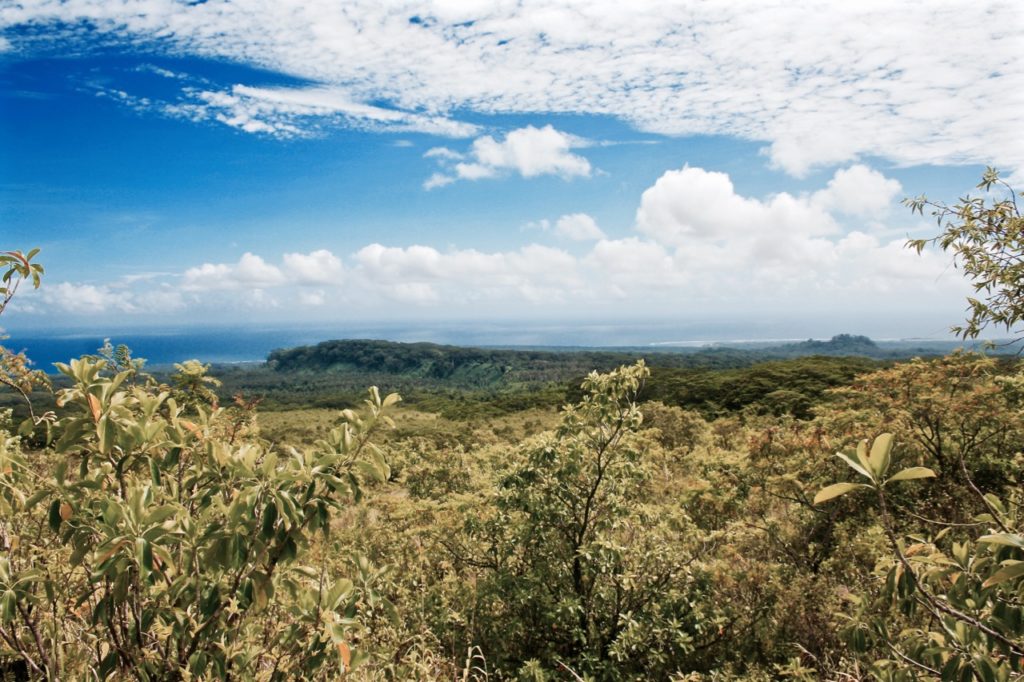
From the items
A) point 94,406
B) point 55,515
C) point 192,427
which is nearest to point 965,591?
point 192,427

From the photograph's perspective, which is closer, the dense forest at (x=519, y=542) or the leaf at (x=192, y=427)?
the dense forest at (x=519, y=542)

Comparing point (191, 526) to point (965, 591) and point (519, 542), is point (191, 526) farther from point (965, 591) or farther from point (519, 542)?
point (519, 542)

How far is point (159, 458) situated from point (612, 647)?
15.8 feet

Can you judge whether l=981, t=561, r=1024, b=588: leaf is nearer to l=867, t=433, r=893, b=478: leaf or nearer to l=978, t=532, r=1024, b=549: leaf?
l=978, t=532, r=1024, b=549: leaf

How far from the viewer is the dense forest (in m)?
2.03

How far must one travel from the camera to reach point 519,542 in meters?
6.23

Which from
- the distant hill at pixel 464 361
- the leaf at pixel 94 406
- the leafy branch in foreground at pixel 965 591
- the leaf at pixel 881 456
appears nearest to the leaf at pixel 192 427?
the leaf at pixel 94 406

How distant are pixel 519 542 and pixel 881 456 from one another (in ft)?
16.9

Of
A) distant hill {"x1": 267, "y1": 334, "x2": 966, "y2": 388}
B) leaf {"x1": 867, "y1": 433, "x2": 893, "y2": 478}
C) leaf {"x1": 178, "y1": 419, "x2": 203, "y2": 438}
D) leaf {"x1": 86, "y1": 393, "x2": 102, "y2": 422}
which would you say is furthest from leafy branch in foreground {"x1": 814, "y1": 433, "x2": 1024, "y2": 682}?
distant hill {"x1": 267, "y1": 334, "x2": 966, "y2": 388}

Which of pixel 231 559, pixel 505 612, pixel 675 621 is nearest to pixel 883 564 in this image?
pixel 675 621

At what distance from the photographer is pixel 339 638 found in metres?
2.05

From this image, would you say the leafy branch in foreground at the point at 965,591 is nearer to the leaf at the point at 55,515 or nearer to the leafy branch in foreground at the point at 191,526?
the leafy branch in foreground at the point at 191,526

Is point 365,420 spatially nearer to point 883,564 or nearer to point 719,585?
point 883,564

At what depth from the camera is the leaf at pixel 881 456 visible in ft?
5.43
